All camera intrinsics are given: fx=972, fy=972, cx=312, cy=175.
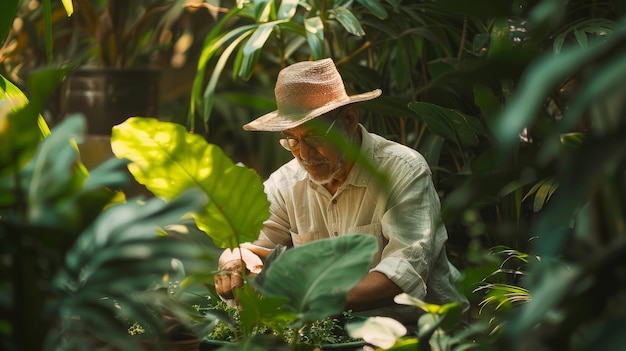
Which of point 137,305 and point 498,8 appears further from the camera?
point 137,305

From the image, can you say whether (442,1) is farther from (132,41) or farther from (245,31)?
(132,41)

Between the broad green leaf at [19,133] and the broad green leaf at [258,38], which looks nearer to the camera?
the broad green leaf at [19,133]

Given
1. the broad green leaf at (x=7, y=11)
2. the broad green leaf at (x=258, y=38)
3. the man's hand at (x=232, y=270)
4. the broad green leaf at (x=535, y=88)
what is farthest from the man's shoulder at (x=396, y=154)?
the broad green leaf at (x=535, y=88)

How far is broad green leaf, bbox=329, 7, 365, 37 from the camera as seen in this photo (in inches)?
114

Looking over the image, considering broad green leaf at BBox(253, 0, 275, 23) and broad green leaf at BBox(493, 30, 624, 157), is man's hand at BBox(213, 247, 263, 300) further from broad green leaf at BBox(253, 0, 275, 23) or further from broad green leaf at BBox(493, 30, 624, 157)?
broad green leaf at BBox(493, 30, 624, 157)

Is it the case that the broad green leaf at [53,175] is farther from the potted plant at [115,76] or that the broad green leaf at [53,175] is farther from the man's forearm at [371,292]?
the potted plant at [115,76]

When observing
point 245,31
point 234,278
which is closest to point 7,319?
point 234,278

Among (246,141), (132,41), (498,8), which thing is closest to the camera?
(498,8)

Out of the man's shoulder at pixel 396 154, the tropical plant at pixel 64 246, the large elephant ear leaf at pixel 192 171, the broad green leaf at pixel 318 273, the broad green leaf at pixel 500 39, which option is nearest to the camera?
the tropical plant at pixel 64 246

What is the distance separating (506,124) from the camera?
74 centimetres

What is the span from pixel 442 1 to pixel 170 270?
0.42 m

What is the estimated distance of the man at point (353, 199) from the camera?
2.16 meters

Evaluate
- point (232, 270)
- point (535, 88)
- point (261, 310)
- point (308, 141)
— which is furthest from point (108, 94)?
point (535, 88)

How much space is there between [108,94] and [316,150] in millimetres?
2269
